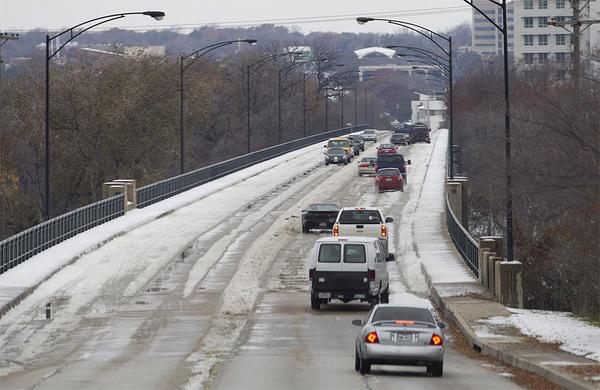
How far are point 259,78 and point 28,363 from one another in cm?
16172

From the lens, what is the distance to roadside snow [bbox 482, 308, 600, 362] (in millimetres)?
24827

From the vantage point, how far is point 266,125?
178m

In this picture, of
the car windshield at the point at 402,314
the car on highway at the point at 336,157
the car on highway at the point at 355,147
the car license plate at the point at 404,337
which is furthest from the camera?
the car on highway at the point at 355,147

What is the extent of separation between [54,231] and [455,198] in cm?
2174

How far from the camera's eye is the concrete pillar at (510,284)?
3469 centimetres

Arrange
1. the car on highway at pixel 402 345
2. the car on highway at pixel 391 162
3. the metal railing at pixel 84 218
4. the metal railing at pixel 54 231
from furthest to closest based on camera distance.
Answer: the car on highway at pixel 391 162
the metal railing at pixel 84 218
the metal railing at pixel 54 231
the car on highway at pixel 402 345

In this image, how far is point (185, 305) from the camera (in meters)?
34.3

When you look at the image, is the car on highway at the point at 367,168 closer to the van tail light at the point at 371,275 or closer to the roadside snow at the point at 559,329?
the van tail light at the point at 371,275

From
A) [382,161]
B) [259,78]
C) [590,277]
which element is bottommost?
[590,277]

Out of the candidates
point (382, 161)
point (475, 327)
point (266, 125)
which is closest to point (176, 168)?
point (266, 125)

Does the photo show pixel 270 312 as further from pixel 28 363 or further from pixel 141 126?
pixel 141 126

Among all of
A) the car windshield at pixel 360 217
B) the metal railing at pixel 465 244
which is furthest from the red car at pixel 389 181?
the car windshield at pixel 360 217

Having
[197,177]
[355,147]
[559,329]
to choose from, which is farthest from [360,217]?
[355,147]

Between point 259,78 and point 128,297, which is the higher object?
point 259,78
